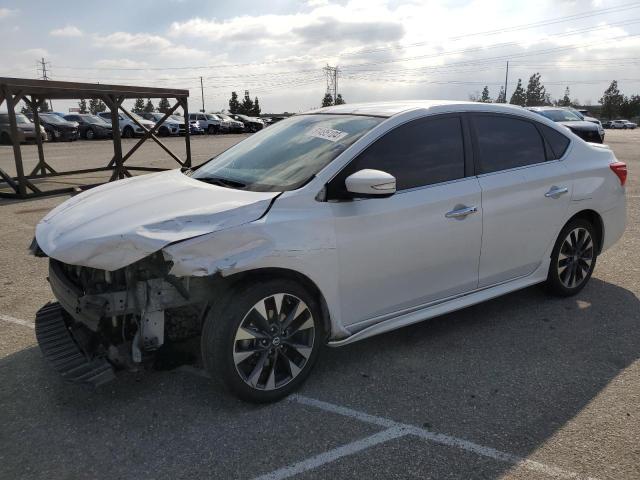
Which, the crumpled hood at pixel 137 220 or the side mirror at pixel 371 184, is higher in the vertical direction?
the side mirror at pixel 371 184

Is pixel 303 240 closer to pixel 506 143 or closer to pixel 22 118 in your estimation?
pixel 506 143

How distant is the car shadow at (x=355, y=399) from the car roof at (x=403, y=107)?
168 cm

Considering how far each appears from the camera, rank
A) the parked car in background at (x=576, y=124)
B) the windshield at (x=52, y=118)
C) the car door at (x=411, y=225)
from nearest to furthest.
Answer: the car door at (x=411, y=225) → the parked car in background at (x=576, y=124) → the windshield at (x=52, y=118)

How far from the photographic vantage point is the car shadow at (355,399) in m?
2.71

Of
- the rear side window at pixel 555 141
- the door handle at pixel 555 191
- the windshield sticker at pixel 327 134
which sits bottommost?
the door handle at pixel 555 191

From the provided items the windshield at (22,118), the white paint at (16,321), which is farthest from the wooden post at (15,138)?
the windshield at (22,118)

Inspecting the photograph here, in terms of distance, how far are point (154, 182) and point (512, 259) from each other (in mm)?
2757

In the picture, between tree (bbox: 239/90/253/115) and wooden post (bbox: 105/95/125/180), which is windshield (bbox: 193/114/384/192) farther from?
tree (bbox: 239/90/253/115)

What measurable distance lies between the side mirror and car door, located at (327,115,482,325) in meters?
0.13

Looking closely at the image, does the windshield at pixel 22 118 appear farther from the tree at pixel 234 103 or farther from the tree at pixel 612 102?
the tree at pixel 612 102

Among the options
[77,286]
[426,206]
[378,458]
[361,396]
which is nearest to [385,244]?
[426,206]

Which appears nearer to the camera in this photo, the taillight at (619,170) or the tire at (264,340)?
the tire at (264,340)

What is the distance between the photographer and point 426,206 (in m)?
3.47

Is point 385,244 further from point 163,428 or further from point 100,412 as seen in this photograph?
point 100,412
